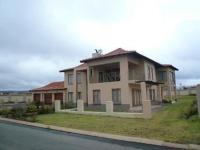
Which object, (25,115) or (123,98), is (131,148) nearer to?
(25,115)

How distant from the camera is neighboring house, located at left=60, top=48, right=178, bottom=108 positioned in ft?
98.1

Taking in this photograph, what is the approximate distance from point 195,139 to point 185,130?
2134mm

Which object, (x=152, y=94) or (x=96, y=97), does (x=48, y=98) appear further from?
(x=152, y=94)

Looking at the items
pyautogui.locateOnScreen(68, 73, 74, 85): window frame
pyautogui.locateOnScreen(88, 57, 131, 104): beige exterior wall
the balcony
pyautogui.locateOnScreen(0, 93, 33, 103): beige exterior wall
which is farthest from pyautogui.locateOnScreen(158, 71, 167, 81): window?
pyautogui.locateOnScreen(0, 93, 33, 103): beige exterior wall

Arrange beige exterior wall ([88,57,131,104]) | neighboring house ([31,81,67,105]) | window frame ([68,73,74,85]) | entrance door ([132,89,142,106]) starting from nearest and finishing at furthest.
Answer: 1. beige exterior wall ([88,57,131,104])
2. entrance door ([132,89,142,106])
3. window frame ([68,73,74,85])
4. neighboring house ([31,81,67,105])

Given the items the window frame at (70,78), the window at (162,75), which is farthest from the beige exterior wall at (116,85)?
the window at (162,75)

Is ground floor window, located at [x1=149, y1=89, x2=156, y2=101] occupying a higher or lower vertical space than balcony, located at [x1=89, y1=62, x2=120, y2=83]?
lower

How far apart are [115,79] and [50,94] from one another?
57.8 ft

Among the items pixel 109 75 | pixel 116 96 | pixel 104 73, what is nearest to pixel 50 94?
pixel 104 73

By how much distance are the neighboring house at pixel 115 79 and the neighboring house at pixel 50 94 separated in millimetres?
3074

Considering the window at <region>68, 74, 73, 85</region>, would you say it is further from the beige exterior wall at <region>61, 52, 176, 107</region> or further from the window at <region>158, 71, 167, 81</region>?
the window at <region>158, 71, 167, 81</region>

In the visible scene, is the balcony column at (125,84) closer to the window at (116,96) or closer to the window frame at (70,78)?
the window at (116,96)

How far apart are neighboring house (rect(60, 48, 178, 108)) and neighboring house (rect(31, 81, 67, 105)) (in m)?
3.07

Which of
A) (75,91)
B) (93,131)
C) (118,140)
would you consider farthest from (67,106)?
(118,140)
